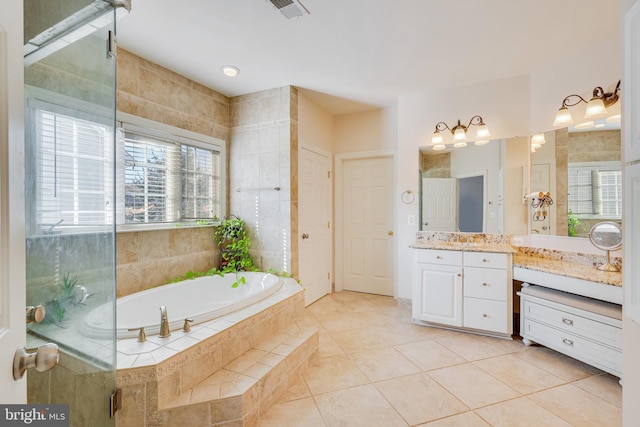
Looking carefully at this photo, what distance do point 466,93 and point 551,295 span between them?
83.8 inches

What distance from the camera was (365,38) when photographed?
2.21 metres

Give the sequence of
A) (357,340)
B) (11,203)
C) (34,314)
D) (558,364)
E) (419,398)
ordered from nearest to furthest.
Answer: (11,203) → (34,314) → (419,398) → (558,364) → (357,340)

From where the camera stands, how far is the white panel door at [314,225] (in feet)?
11.0

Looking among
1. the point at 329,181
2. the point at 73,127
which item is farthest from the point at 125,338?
the point at 329,181

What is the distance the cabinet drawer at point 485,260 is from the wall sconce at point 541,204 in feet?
2.07

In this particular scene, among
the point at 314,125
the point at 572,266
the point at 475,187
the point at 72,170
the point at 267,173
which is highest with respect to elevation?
the point at 314,125

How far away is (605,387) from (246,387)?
2319 millimetres

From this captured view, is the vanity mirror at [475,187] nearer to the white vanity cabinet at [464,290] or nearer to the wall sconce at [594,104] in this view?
the wall sconce at [594,104]

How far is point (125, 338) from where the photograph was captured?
5.25ft

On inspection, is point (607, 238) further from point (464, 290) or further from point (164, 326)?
point (164, 326)

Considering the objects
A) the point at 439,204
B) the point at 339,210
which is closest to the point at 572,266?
the point at 439,204

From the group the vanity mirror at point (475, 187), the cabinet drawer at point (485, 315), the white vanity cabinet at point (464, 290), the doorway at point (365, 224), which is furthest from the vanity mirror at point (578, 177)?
the doorway at point (365, 224)

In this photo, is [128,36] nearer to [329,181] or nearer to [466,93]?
[329,181]

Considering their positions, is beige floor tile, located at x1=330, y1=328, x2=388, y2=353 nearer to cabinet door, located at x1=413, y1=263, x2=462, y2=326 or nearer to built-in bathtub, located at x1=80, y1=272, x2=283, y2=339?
cabinet door, located at x1=413, y1=263, x2=462, y2=326
